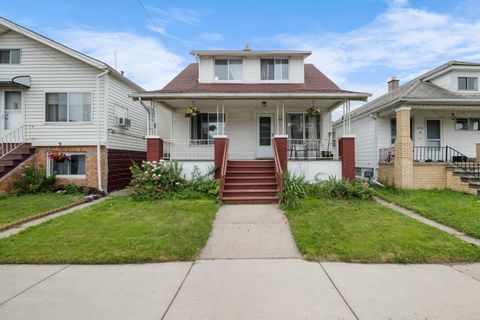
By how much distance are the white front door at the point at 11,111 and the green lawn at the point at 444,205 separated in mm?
14695

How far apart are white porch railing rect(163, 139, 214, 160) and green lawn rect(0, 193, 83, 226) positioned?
3.78m

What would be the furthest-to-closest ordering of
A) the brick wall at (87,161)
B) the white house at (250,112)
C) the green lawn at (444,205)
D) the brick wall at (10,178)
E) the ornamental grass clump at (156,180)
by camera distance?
the white house at (250,112) → the brick wall at (87,161) → the brick wall at (10,178) → the ornamental grass clump at (156,180) → the green lawn at (444,205)

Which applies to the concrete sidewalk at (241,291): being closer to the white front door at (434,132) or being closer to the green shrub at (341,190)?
the green shrub at (341,190)

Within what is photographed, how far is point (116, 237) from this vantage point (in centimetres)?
536

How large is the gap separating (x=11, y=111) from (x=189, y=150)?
7.53 m

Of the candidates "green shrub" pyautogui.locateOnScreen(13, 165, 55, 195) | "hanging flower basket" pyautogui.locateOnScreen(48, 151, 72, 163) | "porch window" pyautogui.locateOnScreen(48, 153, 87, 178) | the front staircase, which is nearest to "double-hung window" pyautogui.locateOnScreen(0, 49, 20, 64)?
"hanging flower basket" pyautogui.locateOnScreen(48, 151, 72, 163)

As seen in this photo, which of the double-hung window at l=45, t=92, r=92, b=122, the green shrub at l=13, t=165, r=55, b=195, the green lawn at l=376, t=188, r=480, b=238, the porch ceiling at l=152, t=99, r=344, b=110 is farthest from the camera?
the porch ceiling at l=152, t=99, r=344, b=110

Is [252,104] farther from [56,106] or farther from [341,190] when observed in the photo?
[56,106]

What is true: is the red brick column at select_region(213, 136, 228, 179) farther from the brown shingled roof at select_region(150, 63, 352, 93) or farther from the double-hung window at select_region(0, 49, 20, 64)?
the double-hung window at select_region(0, 49, 20, 64)

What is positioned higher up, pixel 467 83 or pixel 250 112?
pixel 467 83

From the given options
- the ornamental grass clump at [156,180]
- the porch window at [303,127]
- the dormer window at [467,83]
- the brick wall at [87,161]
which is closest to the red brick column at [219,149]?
the ornamental grass clump at [156,180]

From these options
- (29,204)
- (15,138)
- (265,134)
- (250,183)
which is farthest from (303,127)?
(15,138)

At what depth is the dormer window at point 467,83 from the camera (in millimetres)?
13312

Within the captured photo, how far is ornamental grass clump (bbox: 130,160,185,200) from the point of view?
912cm
